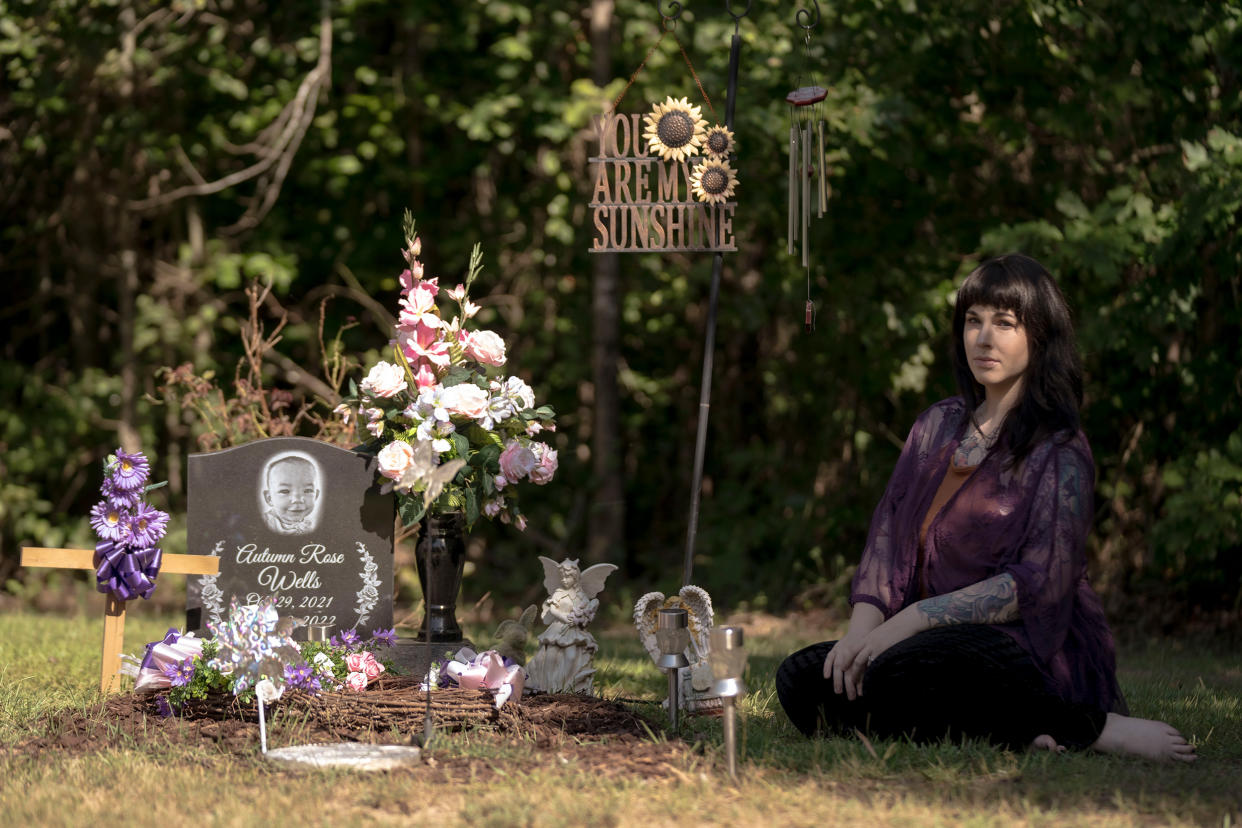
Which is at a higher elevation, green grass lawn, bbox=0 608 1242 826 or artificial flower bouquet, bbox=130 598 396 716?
artificial flower bouquet, bbox=130 598 396 716

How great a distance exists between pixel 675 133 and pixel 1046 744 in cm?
246

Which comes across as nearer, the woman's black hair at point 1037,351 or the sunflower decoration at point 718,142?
the woman's black hair at point 1037,351

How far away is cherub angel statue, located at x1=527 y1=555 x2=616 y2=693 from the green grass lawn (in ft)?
1.71

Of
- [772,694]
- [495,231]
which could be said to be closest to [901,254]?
[495,231]

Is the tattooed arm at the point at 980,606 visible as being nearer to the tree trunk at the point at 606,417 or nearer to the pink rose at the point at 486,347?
the pink rose at the point at 486,347

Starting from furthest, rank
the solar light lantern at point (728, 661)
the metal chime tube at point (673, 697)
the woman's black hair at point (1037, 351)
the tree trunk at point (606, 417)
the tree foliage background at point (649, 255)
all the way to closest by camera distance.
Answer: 1. the tree trunk at point (606, 417)
2. the tree foliage background at point (649, 255)
3. the metal chime tube at point (673, 697)
4. the woman's black hair at point (1037, 351)
5. the solar light lantern at point (728, 661)

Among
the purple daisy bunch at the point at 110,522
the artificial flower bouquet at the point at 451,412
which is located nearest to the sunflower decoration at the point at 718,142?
the artificial flower bouquet at the point at 451,412

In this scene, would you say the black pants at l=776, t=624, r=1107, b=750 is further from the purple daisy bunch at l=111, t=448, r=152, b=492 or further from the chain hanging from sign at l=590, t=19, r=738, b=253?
the purple daisy bunch at l=111, t=448, r=152, b=492

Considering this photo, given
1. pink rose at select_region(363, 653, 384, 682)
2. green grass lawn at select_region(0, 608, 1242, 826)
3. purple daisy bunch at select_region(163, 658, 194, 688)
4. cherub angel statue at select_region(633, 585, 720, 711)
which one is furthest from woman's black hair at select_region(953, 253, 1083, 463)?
purple daisy bunch at select_region(163, 658, 194, 688)

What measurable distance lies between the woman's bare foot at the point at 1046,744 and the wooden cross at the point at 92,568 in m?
2.94

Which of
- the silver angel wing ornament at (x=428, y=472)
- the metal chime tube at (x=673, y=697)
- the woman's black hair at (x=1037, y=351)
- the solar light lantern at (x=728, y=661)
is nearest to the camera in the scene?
the solar light lantern at (x=728, y=661)

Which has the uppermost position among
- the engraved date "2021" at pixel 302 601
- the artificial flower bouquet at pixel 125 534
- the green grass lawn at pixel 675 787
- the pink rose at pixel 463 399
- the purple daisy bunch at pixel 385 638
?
the pink rose at pixel 463 399

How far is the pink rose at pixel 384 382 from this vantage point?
4855mm

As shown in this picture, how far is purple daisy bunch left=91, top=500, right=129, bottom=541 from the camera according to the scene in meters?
4.75
